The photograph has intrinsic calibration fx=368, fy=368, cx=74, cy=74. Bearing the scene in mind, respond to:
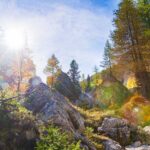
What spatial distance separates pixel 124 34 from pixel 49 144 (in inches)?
1173

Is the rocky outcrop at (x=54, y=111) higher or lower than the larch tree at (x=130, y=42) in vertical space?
lower

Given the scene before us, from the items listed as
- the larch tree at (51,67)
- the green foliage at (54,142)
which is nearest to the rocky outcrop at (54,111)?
the green foliage at (54,142)

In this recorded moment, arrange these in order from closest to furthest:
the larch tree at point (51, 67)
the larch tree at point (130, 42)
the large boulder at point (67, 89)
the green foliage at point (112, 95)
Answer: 1. the larch tree at point (130, 42)
2. the green foliage at point (112, 95)
3. the large boulder at point (67, 89)
4. the larch tree at point (51, 67)

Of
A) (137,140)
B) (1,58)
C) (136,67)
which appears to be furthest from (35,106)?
(1,58)

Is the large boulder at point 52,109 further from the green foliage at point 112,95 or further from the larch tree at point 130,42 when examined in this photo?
the green foliage at point 112,95

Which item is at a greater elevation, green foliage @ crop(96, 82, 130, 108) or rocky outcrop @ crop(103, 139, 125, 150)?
green foliage @ crop(96, 82, 130, 108)

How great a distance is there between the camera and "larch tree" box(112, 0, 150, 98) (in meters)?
39.6

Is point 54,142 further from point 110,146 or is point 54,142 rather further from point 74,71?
point 74,71

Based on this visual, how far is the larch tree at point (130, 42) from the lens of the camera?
130 ft

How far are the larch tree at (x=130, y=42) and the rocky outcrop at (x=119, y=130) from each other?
698 inches

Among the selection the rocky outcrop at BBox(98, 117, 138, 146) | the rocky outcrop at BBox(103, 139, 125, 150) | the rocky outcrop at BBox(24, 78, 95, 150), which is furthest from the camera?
the rocky outcrop at BBox(98, 117, 138, 146)

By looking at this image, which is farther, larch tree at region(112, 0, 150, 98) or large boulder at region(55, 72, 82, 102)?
large boulder at region(55, 72, 82, 102)

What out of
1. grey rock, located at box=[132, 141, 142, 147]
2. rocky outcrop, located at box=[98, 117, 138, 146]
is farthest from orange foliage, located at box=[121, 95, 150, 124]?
grey rock, located at box=[132, 141, 142, 147]

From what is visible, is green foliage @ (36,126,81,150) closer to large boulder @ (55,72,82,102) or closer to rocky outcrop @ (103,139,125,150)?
rocky outcrop @ (103,139,125,150)
